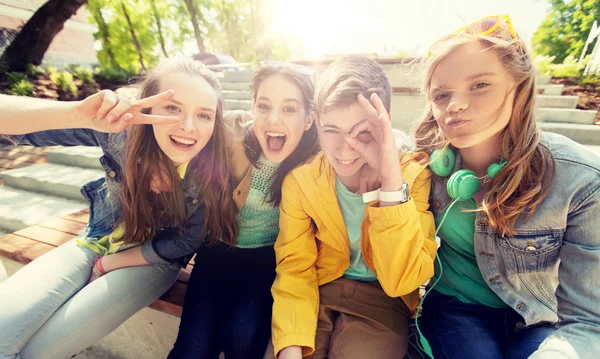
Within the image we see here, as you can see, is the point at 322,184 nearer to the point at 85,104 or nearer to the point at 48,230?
the point at 85,104

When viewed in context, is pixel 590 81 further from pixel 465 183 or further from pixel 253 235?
pixel 253 235

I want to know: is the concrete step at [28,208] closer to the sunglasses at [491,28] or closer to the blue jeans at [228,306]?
the blue jeans at [228,306]

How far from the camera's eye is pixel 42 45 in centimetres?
870

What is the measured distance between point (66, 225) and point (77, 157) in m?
2.43

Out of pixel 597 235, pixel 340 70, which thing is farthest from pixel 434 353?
pixel 340 70

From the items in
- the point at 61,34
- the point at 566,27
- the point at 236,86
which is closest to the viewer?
the point at 236,86

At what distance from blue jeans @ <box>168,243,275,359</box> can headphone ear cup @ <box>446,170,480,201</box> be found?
105cm

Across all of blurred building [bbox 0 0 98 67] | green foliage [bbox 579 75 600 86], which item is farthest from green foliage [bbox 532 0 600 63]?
blurred building [bbox 0 0 98 67]

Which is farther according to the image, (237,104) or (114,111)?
(237,104)

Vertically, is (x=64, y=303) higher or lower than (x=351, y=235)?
lower

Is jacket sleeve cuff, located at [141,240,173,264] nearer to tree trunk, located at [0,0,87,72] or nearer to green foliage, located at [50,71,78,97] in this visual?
green foliage, located at [50,71,78,97]

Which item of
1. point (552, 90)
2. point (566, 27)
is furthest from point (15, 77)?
point (566, 27)

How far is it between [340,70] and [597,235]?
1.17 meters

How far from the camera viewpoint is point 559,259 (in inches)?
50.2
